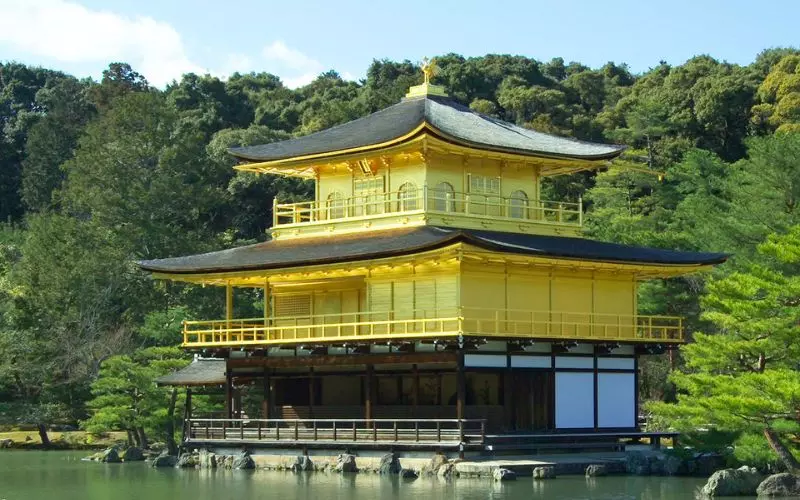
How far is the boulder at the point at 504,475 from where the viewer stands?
33.5 metres

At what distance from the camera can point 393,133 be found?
4131cm

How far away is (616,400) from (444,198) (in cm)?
728

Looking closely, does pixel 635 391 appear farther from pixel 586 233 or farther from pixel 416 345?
pixel 586 233

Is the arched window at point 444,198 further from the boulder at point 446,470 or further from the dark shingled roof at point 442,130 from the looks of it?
the boulder at point 446,470

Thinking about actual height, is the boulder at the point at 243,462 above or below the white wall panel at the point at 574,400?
below

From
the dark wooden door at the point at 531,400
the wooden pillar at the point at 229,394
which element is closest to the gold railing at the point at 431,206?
the dark wooden door at the point at 531,400

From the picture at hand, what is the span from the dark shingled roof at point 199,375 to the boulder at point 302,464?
19.7 ft

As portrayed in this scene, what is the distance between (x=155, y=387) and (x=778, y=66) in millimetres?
39366

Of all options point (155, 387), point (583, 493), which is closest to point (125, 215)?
point (155, 387)

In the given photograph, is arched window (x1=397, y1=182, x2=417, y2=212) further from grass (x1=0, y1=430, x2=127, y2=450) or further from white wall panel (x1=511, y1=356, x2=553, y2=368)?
grass (x1=0, y1=430, x2=127, y2=450)

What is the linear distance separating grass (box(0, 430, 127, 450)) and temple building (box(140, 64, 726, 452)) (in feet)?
35.6

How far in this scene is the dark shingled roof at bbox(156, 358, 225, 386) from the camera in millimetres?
44706

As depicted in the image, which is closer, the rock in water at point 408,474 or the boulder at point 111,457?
the rock in water at point 408,474

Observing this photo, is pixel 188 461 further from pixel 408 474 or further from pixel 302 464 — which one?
pixel 408 474
